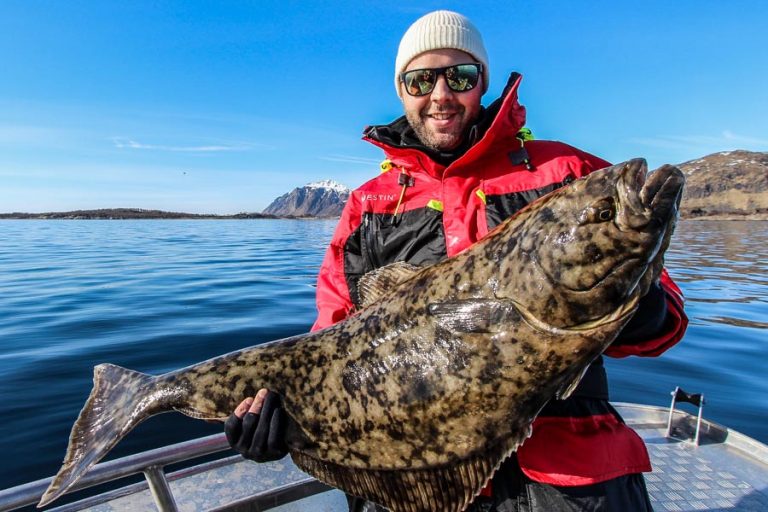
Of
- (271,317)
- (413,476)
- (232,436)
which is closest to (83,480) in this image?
(232,436)

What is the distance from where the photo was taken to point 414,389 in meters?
2.60

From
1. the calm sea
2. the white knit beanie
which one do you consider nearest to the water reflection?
the calm sea

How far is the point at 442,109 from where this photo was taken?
3.69 m

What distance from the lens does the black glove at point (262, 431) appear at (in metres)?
2.84

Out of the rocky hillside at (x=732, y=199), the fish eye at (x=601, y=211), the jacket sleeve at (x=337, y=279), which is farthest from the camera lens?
the rocky hillside at (x=732, y=199)

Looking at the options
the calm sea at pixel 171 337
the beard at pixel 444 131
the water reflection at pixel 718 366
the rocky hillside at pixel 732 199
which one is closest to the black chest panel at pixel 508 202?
the beard at pixel 444 131

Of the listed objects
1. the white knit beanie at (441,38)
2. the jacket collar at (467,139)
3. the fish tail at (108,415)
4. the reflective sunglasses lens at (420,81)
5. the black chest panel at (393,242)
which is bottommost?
the fish tail at (108,415)

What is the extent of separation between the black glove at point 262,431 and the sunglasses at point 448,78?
2.57m

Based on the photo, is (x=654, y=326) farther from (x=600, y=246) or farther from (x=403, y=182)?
(x=403, y=182)

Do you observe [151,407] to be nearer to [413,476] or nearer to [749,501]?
[413,476]

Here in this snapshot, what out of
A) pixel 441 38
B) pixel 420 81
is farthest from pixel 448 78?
pixel 441 38

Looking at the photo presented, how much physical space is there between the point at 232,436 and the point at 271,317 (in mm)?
10152

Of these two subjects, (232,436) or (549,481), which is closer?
(549,481)

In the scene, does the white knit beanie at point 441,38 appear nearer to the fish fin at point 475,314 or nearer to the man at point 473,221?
the man at point 473,221
